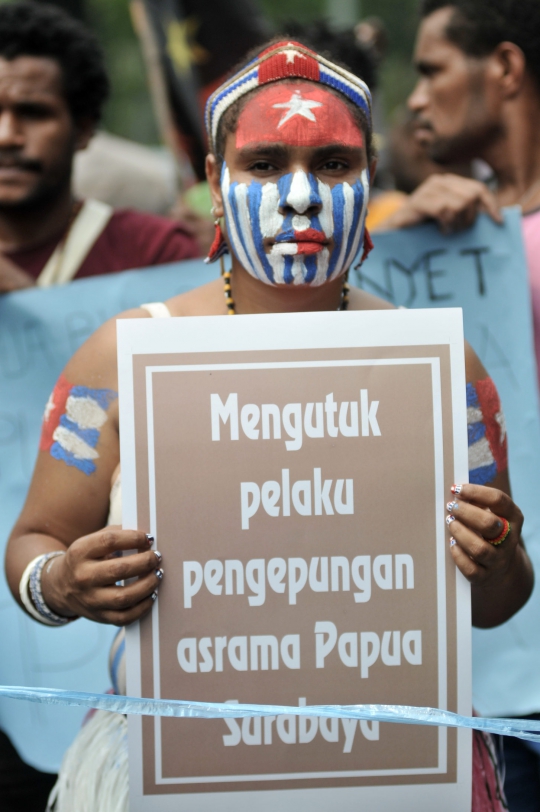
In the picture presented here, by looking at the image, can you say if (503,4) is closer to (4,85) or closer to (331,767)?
(4,85)

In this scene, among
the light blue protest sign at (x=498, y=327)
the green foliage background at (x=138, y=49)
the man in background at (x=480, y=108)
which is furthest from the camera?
the green foliage background at (x=138, y=49)

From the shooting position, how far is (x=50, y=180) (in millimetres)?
3080

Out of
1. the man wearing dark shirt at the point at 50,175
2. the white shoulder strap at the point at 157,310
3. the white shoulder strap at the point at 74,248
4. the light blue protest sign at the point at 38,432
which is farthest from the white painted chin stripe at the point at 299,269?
the white shoulder strap at the point at 74,248

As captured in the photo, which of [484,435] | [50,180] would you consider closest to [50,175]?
[50,180]

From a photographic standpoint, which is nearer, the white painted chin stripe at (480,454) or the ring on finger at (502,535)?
the ring on finger at (502,535)

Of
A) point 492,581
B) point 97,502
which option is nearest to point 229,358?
point 97,502

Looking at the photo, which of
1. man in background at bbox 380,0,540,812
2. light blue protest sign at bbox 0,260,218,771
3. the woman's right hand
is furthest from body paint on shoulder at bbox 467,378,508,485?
light blue protest sign at bbox 0,260,218,771

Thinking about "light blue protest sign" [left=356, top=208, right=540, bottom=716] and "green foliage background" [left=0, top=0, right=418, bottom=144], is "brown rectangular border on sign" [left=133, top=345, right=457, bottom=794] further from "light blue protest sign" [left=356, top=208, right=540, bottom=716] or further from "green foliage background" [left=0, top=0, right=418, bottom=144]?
"green foliage background" [left=0, top=0, right=418, bottom=144]

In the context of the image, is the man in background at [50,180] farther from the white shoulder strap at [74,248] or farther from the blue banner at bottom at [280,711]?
the blue banner at bottom at [280,711]

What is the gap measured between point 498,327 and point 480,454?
1.05 metres

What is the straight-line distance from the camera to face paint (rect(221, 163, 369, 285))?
179 cm

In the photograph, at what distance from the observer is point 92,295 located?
114 inches

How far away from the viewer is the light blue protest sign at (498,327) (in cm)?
266

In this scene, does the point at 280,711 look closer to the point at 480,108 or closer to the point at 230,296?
the point at 230,296
